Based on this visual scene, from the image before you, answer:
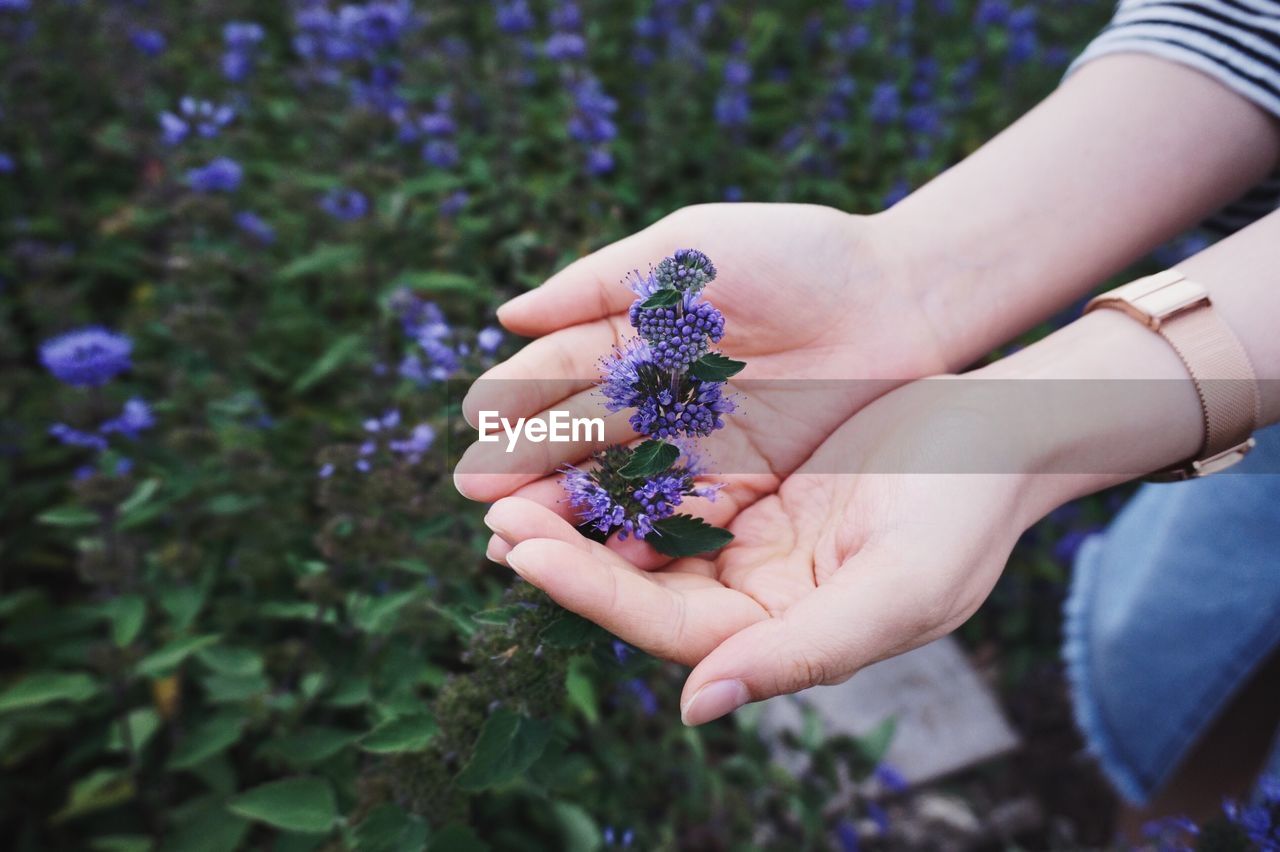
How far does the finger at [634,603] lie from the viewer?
159cm

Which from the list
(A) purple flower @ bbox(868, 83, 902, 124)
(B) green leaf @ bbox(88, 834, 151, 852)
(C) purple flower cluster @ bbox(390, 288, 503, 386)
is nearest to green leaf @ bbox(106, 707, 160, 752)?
(B) green leaf @ bbox(88, 834, 151, 852)

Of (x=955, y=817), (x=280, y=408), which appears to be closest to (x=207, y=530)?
(x=280, y=408)

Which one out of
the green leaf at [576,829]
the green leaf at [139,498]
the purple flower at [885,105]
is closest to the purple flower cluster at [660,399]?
the green leaf at [576,829]

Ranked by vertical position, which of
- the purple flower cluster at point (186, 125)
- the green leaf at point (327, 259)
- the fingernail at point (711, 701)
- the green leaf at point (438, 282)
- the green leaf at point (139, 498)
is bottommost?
the fingernail at point (711, 701)

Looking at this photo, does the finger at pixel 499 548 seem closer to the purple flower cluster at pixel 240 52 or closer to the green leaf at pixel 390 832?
the green leaf at pixel 390 832

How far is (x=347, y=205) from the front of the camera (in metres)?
3.60

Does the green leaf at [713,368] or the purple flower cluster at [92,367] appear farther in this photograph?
the purple flower cluster at [92,367]

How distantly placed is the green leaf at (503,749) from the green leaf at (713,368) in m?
0.75

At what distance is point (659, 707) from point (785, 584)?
1238mm

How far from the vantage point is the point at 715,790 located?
9.46 ft

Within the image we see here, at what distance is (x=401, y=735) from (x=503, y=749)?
10.6 inches

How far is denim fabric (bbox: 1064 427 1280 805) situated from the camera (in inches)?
103

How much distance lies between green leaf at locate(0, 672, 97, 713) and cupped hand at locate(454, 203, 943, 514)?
1579mm

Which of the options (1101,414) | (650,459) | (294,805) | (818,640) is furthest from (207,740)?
(1101,414)
